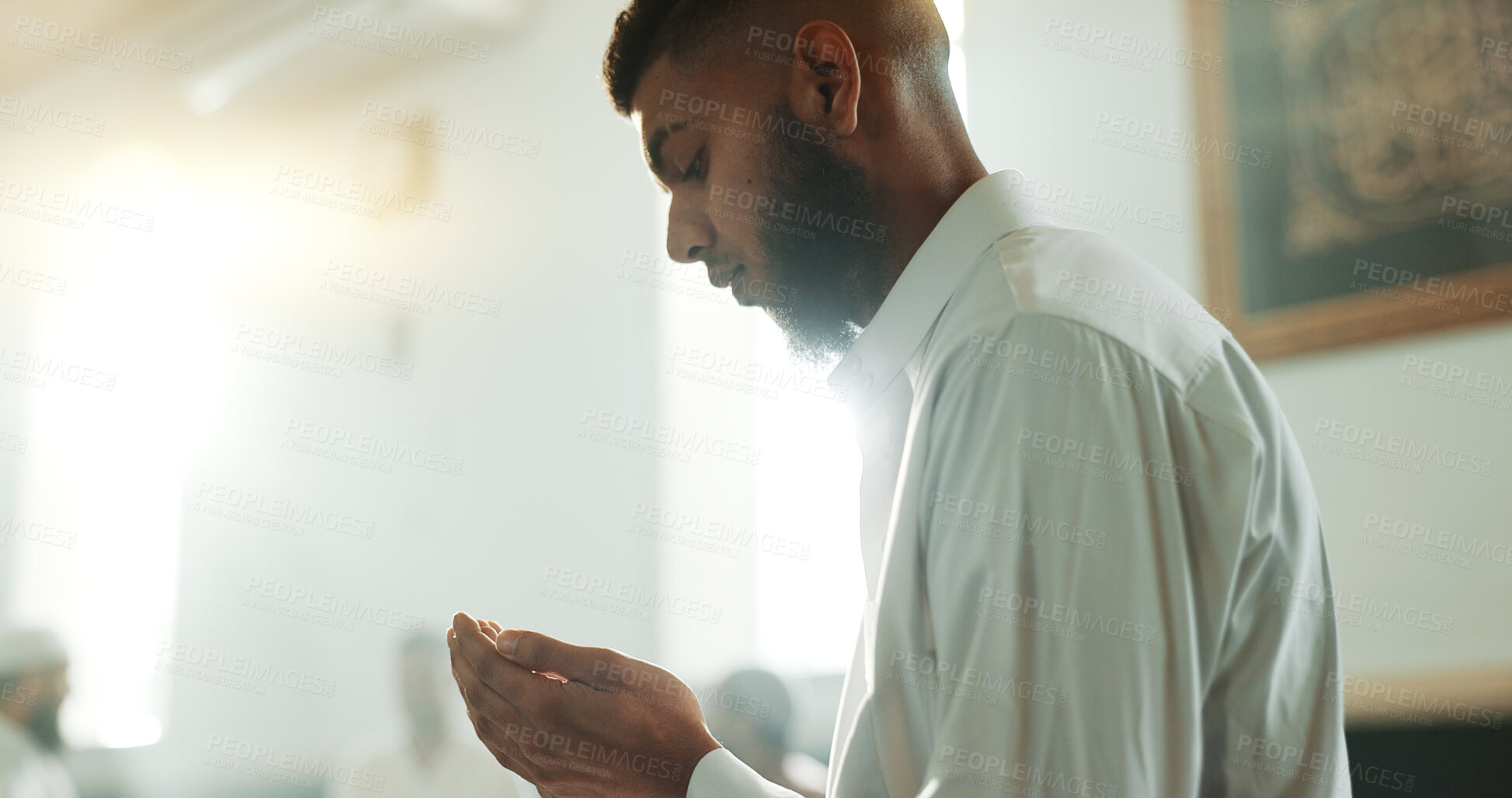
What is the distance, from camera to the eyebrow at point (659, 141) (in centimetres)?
88

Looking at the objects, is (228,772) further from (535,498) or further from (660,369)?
(660,369)

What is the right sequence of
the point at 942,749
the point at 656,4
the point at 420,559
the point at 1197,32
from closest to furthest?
the point at 942,749
the point at 656,4
the point at 1197,32
the point at 420,559

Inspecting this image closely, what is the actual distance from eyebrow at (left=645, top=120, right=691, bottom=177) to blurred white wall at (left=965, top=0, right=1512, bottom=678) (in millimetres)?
1603

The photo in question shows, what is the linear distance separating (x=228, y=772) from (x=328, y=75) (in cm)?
191

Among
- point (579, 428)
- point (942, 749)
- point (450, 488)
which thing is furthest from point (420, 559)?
point (942, 749)

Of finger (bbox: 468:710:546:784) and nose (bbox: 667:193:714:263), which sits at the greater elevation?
nose (bbox: 667:193:714:263)

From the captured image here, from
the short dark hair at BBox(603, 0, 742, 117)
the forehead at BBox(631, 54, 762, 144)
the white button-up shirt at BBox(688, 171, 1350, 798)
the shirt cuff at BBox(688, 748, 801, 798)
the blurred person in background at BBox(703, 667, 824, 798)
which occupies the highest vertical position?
the short dark hair at BBox(603, 0, 742, 117)

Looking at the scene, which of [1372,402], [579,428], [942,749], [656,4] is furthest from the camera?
[579,428]

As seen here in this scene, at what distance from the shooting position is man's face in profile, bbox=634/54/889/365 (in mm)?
819

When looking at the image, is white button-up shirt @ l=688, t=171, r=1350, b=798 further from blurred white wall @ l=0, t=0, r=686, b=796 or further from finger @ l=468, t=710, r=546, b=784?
blurred white wall @ l=0, t=0, r=686, b=796

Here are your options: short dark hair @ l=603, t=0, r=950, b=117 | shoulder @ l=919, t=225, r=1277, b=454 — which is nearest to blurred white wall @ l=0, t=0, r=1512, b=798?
short dark hair @ l=603, t=0, r=950, b=117

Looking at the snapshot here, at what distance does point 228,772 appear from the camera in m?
2.59

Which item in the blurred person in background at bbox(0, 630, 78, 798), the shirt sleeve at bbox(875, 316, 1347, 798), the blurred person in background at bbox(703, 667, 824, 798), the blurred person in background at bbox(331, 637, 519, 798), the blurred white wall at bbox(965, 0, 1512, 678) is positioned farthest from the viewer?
the blurred person in background at bbox(331, 637, 519, 798)

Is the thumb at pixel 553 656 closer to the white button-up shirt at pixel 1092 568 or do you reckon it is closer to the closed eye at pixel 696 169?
the white button-up shirt at pixel 1092 568
